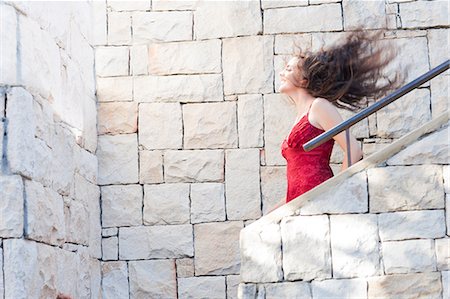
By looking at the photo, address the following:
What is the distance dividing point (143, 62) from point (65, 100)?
1.00 meters

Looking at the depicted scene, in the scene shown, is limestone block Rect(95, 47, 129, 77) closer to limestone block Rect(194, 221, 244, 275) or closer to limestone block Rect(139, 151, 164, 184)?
limestone block Rect(139, 151, 164, 184)

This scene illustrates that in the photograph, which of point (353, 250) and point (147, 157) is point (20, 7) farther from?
point (353, 250)

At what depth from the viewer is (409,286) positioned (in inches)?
169

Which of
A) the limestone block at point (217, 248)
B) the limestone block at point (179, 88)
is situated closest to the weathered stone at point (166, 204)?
the limestone block at point (217, 248)

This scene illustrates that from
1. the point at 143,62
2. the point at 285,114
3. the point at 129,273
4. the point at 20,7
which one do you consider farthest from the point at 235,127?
the point at 20,7

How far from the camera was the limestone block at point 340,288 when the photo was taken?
4328 millimetres

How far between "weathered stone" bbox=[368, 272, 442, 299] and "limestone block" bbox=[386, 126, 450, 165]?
21.6 inches

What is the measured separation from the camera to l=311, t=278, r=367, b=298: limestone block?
14.2 feet

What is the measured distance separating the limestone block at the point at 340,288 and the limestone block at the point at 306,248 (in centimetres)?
4

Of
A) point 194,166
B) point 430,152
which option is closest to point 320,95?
point 430,152

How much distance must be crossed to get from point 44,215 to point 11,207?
37cm

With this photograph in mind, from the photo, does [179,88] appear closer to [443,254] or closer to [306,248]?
[306,248]

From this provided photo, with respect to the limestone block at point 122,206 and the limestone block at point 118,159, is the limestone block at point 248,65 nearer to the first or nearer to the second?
the limestone block at point 118,159

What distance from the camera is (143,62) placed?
6.43 metres
